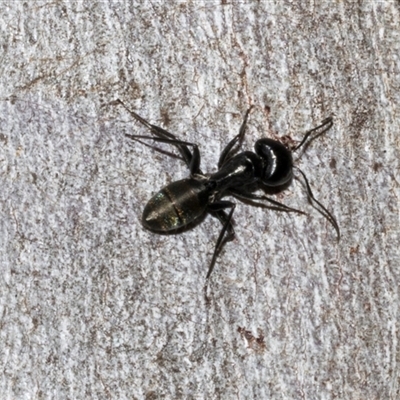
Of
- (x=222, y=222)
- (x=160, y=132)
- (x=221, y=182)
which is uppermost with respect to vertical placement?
(x=160, y=132)

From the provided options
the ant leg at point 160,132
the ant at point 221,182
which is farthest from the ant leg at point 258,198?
the ant leg at point 160,132

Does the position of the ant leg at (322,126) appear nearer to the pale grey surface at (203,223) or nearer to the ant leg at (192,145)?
the pale grey surface at (203,223)

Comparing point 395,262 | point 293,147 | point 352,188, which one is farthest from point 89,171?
point 395,262

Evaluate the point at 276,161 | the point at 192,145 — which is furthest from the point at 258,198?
the point at 192,145

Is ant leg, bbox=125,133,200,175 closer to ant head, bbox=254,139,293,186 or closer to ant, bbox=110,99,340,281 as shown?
ant, bbox=110,99,340,281

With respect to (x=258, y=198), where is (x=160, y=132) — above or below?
above

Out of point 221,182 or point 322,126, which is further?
point 221,182

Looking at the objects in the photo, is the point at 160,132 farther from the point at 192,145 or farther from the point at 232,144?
the point at 232,144
